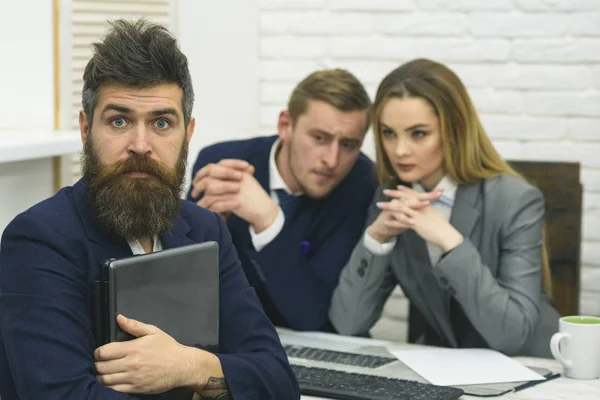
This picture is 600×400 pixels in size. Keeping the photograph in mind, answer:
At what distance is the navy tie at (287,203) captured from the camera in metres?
2.83

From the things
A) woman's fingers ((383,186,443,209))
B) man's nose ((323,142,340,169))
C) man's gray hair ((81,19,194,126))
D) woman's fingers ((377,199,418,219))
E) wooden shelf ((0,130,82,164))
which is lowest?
woman's fingers ((377,199,418,219))

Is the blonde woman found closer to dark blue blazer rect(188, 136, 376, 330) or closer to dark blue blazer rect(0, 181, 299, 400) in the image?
dark blue blazer rect(188, 136, 376, 330)

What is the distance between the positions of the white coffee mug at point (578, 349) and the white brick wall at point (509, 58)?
1211mm

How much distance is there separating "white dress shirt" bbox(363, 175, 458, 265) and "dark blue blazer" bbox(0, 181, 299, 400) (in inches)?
33.2

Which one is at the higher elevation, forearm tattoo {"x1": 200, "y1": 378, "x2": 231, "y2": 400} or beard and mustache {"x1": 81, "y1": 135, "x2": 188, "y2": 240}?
beard and mustache {"x1": 81, "y1": 135, "x2": 188, "y2": 240}

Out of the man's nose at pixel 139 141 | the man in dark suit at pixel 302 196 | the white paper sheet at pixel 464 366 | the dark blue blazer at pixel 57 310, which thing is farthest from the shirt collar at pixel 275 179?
the man's nose at pixel 139 141

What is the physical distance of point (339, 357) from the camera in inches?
87.0

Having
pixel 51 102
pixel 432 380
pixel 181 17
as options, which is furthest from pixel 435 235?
pixel 181 17

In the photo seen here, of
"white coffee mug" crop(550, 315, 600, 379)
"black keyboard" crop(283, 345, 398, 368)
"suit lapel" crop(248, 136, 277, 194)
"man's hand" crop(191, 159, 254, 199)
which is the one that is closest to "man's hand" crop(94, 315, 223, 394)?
"black keyboard" crop(283, 345, 398, 368)

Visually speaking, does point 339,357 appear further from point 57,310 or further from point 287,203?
point 57,310

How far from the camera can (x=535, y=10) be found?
325cm

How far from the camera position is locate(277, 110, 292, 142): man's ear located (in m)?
2.86

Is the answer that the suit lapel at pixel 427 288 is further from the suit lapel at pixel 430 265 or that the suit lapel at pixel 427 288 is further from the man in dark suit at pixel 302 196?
the man in dark suit at pixel 302 196

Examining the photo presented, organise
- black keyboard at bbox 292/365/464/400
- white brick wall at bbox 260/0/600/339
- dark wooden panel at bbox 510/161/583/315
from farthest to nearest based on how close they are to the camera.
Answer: white brick wall at bbox 260/0/600/339 < dark wooden panel at bbox 510/161/583/315 < black keyboard at bbox 292/365/464/400
